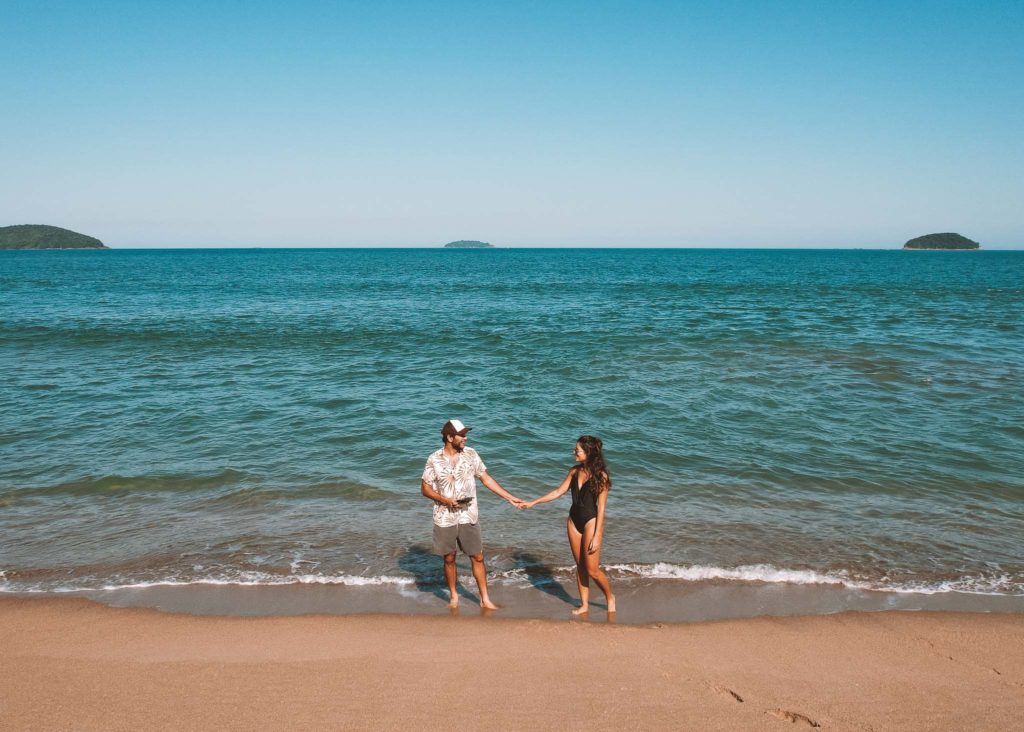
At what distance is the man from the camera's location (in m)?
6.20

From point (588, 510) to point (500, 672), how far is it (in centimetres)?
165

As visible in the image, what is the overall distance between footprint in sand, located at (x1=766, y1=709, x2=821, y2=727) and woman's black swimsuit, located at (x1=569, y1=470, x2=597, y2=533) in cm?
211

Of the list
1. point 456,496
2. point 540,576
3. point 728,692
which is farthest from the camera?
point 540,576

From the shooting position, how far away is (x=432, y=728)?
446 centimetres

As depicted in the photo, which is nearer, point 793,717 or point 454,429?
point 793,717

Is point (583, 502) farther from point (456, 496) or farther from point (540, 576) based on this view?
point (540, 576)

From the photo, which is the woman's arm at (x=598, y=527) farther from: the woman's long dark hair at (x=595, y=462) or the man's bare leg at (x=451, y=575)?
the man's bare leg at (x=451, y=575)

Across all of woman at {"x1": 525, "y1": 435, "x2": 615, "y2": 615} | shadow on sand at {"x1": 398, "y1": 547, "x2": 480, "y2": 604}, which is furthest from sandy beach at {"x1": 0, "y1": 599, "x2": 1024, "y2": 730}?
shadow on sand at {"x1": 398, "y1": 547, "x2": 480, "y2": 604}

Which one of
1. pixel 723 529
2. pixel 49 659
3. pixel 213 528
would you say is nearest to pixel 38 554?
pixel 213 528

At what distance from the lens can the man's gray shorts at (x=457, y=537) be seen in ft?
20.7

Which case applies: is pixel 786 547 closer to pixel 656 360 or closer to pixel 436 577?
pixel 436 577

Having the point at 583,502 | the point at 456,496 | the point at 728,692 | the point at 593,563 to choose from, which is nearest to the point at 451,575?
the point at 456,496

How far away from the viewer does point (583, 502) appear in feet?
20.1

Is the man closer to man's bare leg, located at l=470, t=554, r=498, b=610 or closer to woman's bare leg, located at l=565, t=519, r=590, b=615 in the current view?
man's bare leg, located at l=470, t=554, r=498, b=610
